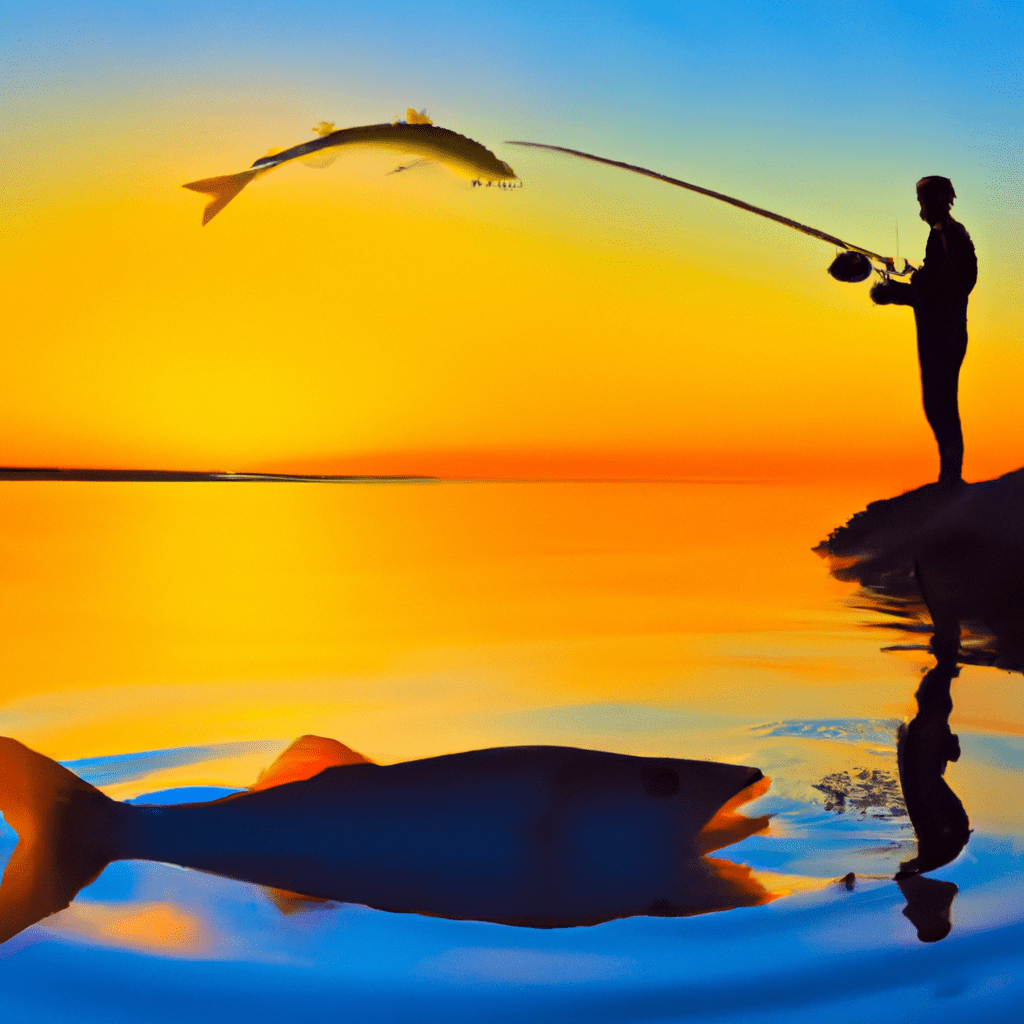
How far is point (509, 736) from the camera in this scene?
2693 mm

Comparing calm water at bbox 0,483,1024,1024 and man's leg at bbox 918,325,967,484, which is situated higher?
man's leg at bbox 918,325,967,484

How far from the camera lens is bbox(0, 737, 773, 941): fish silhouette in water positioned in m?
1.55

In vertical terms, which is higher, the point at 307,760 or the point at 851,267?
the point at 851,267

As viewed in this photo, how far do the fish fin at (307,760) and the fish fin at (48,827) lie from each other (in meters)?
0.27

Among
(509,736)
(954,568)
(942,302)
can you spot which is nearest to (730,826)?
(509,736)

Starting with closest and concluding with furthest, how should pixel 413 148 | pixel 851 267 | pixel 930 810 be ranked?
pixel 930 810, pixel 413 148, pixel 851 267

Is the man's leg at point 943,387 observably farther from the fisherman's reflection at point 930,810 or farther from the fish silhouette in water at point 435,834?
the fish silhouette in water at point 435,834

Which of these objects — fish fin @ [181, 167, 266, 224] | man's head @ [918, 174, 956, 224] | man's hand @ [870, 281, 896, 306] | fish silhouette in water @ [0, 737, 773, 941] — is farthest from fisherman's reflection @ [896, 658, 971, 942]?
man's head @ [918, 174, 956, 224]

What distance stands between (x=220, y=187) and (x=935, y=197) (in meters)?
4.91

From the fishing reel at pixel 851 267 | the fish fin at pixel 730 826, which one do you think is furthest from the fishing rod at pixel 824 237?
the fish fin at pixel 730 826

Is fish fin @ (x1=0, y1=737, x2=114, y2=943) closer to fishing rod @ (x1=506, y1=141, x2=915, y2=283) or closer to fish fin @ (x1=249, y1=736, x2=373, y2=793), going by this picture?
fish fin @ (x1=249, y1=736, x2=373, y2=793)

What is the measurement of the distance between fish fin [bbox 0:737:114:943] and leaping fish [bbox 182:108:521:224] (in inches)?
52.0

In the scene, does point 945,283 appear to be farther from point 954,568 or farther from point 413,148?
point 413,148

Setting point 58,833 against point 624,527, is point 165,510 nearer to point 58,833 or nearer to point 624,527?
point 624,527
